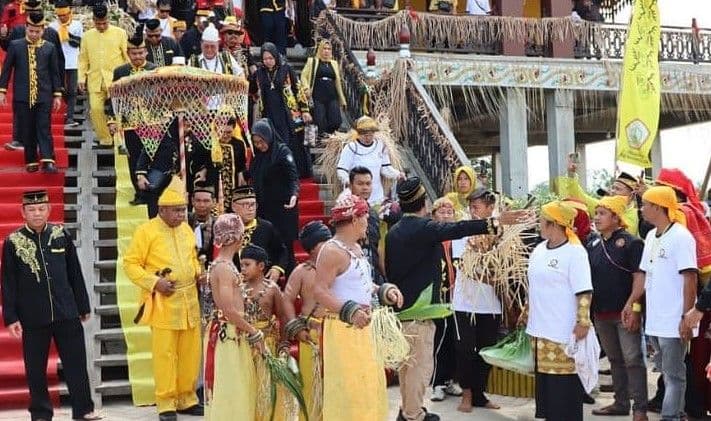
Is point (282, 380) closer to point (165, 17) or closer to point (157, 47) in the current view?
point (157, 47)

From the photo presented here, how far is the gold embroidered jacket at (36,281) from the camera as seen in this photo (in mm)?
7281

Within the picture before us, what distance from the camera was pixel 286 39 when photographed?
1460cm

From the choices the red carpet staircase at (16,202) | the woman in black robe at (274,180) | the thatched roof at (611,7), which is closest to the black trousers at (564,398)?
the woman in black robe at (274,180)

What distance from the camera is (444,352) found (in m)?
8.50

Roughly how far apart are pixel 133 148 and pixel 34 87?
1.55m

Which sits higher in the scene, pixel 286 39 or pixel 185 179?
pixel 286 39

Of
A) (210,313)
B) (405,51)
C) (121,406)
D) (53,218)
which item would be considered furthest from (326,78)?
(210,313)

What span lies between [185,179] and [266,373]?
340 centimetres

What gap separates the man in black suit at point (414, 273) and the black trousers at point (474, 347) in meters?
0.89

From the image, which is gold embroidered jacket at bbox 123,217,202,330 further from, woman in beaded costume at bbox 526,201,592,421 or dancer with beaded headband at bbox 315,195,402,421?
woman in beaded costume at bbox 526,201,592,421

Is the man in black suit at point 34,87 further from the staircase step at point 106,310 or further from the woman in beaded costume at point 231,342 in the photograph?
the woman in beaded costume at point 231,342

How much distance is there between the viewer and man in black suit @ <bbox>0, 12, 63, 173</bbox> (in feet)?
34.3

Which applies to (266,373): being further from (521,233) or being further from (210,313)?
(521,233)

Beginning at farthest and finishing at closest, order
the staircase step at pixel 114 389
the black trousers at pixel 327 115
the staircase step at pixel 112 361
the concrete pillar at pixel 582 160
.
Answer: the concrete pillar at pixel 582 160, the black trousers at pixel 327 115, the staircase step at pixel 112 361, the staircase step at pixel 114 389
